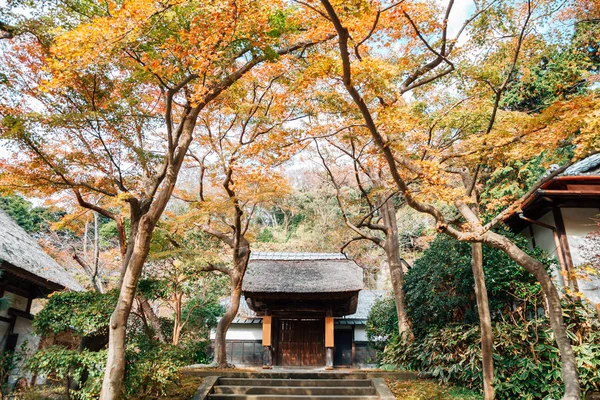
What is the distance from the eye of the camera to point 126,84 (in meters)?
7.12

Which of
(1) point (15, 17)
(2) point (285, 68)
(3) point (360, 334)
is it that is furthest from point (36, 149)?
(3) point (360, 334)

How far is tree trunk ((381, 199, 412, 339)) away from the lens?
9938 mm

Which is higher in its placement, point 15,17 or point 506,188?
point 15,17

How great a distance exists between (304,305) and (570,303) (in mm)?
8285

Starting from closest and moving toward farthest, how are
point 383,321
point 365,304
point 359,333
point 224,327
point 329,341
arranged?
point 224,327 < point 383,321 < point 329,341 < point 359,333 < point 365,304

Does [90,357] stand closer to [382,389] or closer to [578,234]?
[382,389]

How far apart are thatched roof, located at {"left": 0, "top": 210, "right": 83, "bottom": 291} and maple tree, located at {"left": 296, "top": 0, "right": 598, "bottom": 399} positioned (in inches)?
295

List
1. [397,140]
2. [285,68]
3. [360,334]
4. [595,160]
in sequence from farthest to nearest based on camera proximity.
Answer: [360,334]
[595,160]
[285,68]
[397,140]

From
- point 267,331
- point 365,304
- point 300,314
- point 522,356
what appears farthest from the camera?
point 365,304

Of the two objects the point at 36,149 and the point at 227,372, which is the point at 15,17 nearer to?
the point at 36,149

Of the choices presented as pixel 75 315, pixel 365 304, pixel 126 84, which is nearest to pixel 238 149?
pixel 126 84

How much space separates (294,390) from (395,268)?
15.4 ft

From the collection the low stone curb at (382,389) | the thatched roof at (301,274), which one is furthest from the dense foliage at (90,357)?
the thatched roof at (301,274)

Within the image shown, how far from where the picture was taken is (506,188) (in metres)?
11.0
